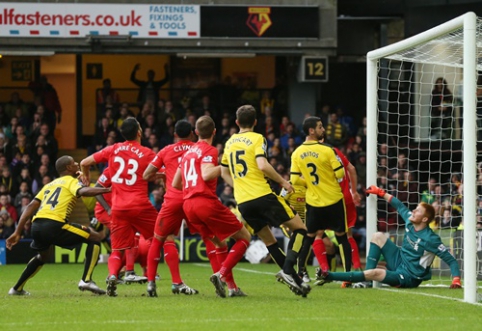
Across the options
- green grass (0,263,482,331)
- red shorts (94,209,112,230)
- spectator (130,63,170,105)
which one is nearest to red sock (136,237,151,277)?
red shorts (94,209,112,230)

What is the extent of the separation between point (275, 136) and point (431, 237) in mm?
12254

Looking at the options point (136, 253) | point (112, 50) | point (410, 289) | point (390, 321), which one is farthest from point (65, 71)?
point (390, 321)

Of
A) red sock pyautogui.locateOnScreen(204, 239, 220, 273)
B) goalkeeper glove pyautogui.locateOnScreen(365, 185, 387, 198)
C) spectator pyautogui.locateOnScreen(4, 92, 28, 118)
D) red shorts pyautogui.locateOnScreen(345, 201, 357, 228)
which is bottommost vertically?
red sock pyautogui.locateOnScreen(204, 239, 220, 273)

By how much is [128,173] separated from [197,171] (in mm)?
1158

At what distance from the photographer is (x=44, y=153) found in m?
23.7

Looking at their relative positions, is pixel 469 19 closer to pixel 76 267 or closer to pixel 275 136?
pixel 76 267

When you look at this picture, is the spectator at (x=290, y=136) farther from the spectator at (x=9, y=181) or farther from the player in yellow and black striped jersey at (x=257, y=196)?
the player in yellow and black striped jersey at (x=257, y=196)

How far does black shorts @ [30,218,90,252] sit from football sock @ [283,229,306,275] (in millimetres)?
2353

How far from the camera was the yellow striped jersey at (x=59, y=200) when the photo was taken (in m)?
12.0

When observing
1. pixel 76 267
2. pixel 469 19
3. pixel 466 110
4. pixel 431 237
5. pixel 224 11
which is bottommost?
pixel 76 267

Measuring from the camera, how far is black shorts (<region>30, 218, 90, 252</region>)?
39.2 feet

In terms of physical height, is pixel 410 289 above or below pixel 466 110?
below

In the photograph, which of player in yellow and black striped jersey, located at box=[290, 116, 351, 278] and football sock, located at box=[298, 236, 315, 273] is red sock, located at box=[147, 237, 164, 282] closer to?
player in yellow and black striped jersey, located at box=[290, 116, 351, 278]

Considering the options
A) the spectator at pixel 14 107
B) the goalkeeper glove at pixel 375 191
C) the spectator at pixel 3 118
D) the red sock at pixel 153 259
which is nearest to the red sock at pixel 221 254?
the red sock at pixel 153 259
